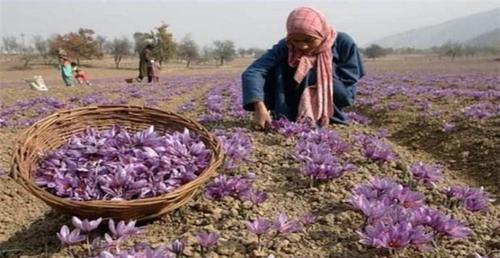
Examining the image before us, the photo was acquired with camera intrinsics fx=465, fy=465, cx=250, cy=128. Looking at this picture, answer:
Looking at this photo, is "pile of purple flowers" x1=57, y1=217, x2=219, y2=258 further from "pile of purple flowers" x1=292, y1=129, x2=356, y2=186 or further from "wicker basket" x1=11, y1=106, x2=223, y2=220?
"pile of purple flowers" x1=292, y1=129, x2=356, y2=186

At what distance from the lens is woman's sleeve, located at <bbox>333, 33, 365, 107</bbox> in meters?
5.26

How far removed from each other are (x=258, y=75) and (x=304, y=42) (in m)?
0.62

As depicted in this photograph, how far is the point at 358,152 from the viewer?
13.3ft

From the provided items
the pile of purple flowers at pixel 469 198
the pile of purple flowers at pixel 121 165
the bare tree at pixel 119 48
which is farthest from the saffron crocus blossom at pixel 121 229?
the bare tree at pixel 119 48

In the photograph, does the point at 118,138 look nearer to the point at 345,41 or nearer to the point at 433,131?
the point at 345,41

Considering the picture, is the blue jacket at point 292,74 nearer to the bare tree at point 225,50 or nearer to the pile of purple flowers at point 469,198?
the pile of purple flowers at point 469,198

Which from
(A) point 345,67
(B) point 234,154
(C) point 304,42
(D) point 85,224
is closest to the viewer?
(D) point 85,224

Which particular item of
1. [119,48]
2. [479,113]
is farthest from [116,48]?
[479,113]

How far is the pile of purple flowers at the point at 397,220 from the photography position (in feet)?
6.94

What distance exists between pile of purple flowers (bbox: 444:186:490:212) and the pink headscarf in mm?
2213

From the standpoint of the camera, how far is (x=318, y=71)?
4996 mm

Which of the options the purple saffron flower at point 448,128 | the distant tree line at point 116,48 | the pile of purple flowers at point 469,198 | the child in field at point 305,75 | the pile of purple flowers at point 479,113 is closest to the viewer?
the pile of purple flowers at point 469,198

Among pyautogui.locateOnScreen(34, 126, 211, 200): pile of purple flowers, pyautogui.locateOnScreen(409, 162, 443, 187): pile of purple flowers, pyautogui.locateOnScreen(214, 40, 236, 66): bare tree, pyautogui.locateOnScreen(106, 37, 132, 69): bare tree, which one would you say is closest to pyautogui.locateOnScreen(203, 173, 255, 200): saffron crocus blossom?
pyautogui.locateOnScreen(34, 126, 211, 200): pile of purple flowers

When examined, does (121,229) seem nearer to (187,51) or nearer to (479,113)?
(479,113)
